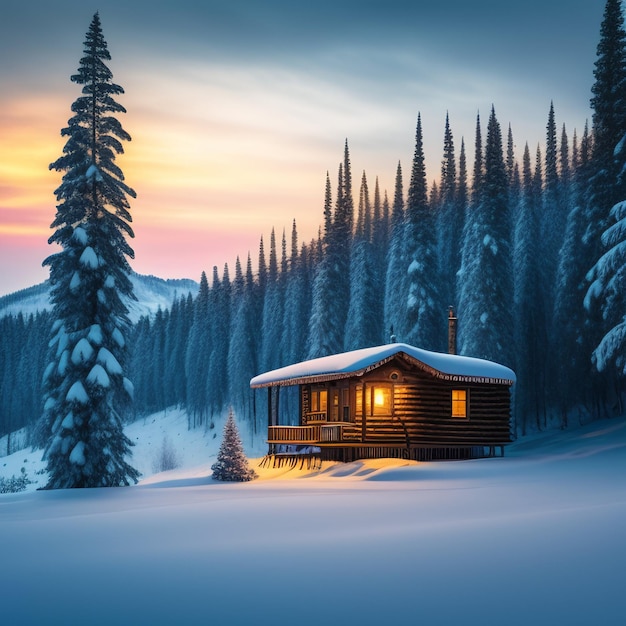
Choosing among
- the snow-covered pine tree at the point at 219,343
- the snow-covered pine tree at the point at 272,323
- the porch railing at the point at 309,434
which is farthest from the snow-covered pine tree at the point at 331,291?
the snow-covered pine tree at the point at 219,343

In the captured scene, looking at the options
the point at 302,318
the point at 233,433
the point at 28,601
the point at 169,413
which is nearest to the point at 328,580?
the point at 28,601

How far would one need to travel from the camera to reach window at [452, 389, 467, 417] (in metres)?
36.8

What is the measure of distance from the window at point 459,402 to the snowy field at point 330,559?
14.7 meters

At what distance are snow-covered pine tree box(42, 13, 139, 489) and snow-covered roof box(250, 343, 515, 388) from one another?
848cm

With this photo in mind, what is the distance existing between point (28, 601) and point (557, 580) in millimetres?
6394

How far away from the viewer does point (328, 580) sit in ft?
34.1

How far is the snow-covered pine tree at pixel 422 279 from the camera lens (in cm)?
5928

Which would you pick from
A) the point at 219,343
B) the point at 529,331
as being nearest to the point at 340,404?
the point at 529,331

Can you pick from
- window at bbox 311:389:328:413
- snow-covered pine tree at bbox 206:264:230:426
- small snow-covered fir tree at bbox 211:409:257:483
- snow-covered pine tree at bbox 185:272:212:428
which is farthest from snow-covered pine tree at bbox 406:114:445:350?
snow-covered pine tree at bbox 185:272:212:428

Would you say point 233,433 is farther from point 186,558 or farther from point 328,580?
point 328,580

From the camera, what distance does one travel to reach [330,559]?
11664 millimetres

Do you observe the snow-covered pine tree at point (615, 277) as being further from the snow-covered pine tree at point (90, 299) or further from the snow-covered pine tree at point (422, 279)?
the snow-covered pine tree at point (422, 279)

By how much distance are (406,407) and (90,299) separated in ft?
45.5

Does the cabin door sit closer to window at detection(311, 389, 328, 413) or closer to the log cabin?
the log cabin
